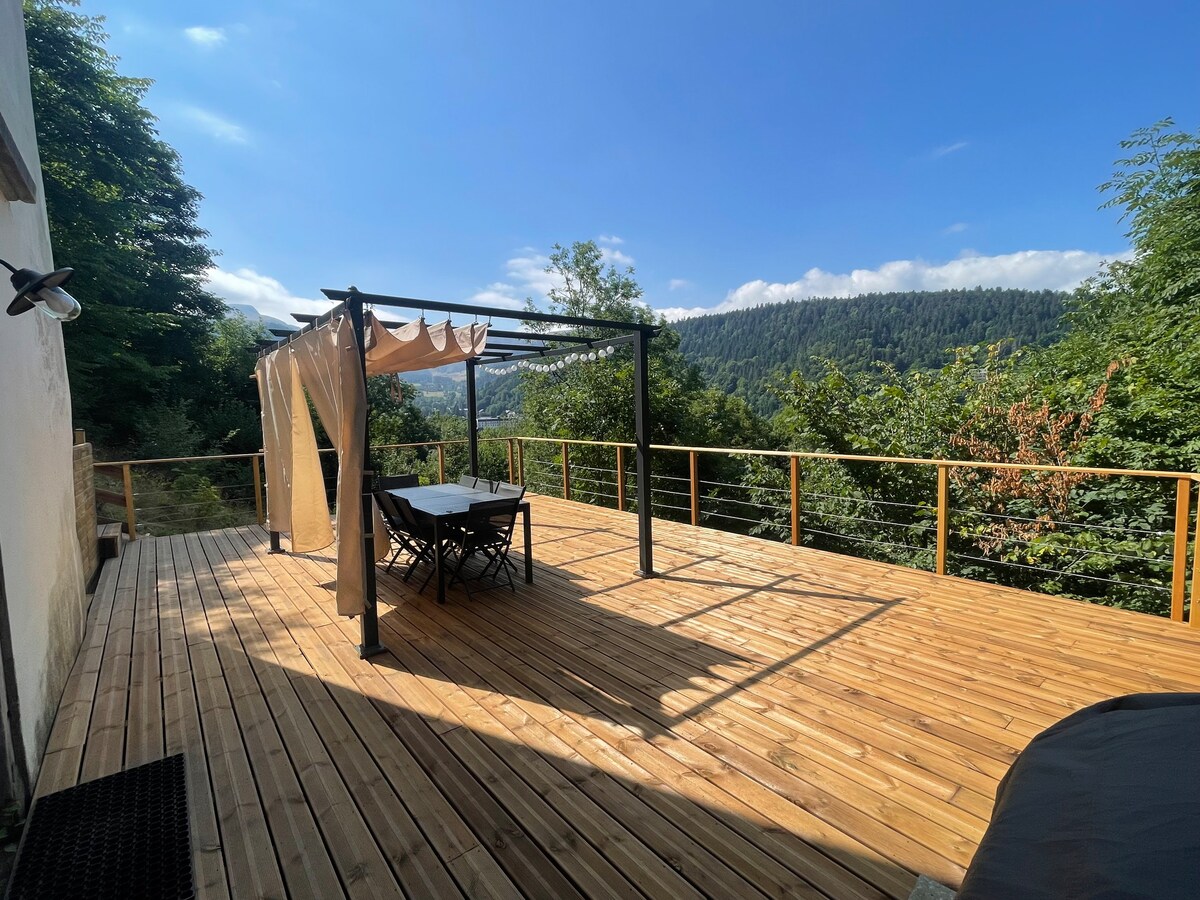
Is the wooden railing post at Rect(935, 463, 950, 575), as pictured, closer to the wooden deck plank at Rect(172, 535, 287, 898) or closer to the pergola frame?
the pergola frame

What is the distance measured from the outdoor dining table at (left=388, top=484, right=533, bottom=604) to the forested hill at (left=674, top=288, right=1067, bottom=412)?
8498mm

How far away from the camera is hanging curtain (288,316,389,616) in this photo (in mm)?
2973

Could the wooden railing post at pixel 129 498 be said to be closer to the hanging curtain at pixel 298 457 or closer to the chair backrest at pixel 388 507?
the hanging curtain at pixel 298 457

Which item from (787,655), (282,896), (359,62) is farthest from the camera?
(359,62)

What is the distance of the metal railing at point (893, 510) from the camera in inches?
163

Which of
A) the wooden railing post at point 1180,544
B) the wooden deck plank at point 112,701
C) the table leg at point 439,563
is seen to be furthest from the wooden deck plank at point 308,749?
the wooden railing post at point 1180,544

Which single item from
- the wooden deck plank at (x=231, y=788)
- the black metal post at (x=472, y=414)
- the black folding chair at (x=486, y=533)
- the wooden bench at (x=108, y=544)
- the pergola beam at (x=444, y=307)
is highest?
the pergola beam at (x=444, y=307)

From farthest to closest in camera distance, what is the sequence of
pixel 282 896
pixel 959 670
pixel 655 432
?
pixel 655 432
pixel 959 670
pixel 282 896

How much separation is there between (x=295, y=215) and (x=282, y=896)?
1217 cm

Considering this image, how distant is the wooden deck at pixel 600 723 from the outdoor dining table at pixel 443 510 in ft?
0.89

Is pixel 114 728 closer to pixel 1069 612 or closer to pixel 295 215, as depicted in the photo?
pixel 1069 612

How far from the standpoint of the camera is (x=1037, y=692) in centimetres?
244

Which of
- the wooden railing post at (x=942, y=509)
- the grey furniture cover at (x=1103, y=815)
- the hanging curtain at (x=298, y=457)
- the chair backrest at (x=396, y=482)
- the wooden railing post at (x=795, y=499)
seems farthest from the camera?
the chair backrest at (x=396, y=482)

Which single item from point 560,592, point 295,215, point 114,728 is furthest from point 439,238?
point 114,728
